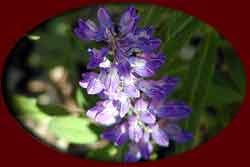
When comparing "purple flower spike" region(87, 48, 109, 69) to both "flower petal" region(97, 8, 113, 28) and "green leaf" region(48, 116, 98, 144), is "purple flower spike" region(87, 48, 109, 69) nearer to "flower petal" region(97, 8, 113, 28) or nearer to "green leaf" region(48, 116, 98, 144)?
"flower petal" region(97, 8, 113, 28)

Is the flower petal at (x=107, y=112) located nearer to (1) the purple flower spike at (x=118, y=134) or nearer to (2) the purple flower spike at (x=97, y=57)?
(1) the purple flower spike at (x=118, y=134)

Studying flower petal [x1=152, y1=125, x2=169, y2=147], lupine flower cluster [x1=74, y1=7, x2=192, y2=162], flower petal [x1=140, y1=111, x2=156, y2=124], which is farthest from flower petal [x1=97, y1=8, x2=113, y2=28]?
flower petal [x1=152, y1=125, x2=169, y2=147]

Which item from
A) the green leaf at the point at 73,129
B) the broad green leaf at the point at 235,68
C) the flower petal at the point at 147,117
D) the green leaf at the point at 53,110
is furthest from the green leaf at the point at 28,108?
the broad green leaf at the point at 235,68

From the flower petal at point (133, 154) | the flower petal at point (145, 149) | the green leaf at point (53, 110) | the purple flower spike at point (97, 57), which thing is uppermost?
the purple flower spike at point (97, 57)

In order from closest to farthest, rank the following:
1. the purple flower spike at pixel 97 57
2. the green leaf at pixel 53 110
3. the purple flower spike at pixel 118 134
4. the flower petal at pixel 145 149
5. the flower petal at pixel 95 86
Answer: the purple flower spike at pixel 97 57 < the flower petal at pixel 95 86 < the purple flower spike at pixel 118 134 < the flower petal at pixel 145 149 < the green leaf at pixel 53 110

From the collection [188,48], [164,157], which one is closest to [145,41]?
[164,157]

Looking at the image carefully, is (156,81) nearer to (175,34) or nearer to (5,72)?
(175,34)
